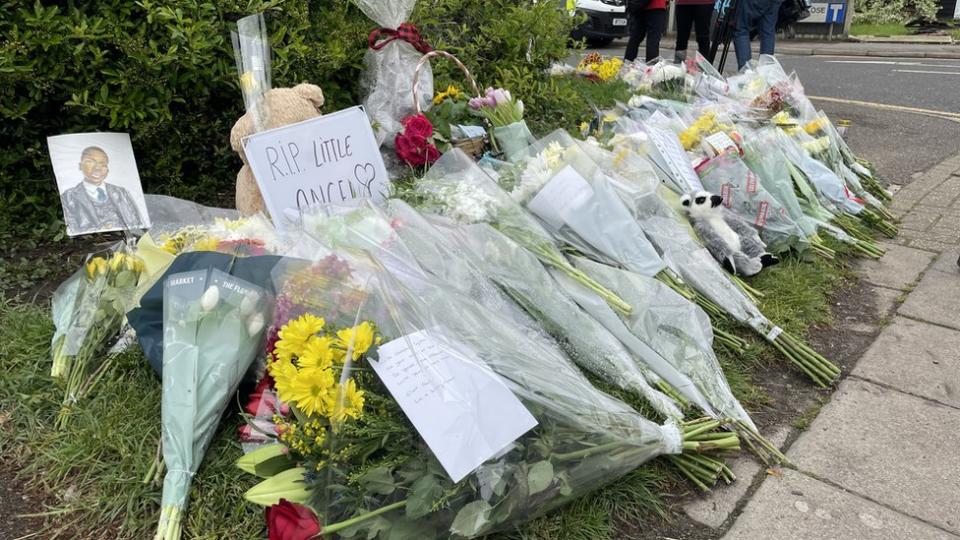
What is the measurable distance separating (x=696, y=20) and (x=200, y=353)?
21.1 feet

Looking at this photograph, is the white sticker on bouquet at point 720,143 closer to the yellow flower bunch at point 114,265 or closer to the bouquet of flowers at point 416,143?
the bouquet of flowers at point 416,143

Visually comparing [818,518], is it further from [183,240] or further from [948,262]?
[948,262]

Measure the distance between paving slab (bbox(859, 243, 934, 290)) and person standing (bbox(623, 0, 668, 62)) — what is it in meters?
3.27

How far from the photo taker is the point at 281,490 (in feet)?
5.63

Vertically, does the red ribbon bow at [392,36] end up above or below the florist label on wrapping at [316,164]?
above

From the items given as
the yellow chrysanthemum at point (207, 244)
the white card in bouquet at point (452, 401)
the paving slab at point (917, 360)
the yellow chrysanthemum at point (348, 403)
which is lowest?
the paving slab at point (917, 360)

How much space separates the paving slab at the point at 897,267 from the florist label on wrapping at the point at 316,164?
2.55m

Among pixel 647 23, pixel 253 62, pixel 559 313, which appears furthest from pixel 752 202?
pixel 647 23

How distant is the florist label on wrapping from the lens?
2.73 metres

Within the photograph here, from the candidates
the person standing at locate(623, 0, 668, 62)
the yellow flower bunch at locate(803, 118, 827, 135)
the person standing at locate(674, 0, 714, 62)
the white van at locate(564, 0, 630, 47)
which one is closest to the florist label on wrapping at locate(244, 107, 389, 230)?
the yellow flower bunch at locate(803, 118, 827, 135)

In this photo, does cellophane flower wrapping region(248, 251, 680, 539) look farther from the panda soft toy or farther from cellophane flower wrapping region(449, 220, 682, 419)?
the panda soft toy

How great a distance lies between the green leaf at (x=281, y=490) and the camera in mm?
1695

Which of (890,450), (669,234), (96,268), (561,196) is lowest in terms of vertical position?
(890,450)

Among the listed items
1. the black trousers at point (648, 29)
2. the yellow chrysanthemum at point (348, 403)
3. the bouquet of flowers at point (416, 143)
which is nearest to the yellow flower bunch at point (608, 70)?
the black trousers at point (648, 29)
